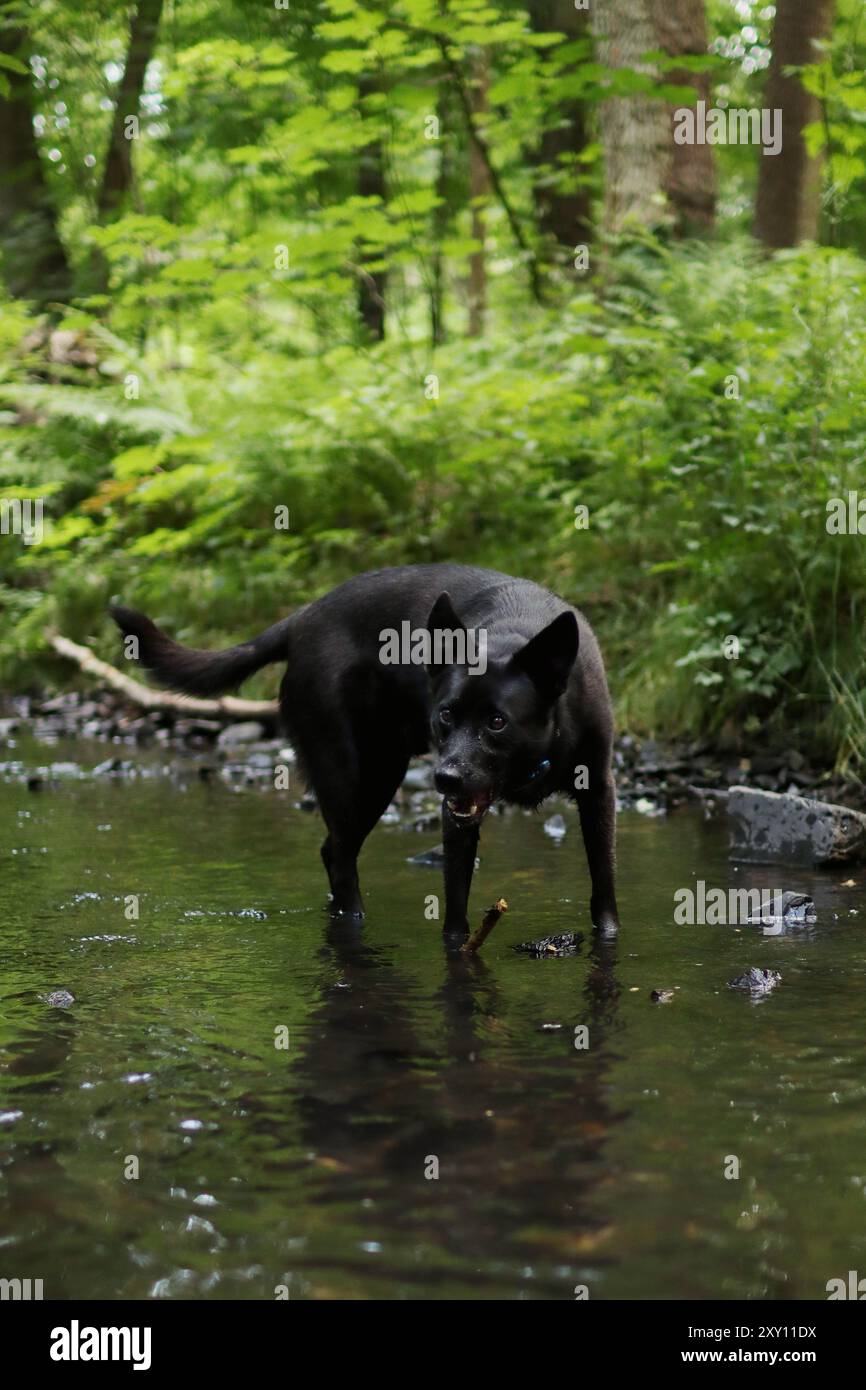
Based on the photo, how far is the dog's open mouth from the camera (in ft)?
15.0

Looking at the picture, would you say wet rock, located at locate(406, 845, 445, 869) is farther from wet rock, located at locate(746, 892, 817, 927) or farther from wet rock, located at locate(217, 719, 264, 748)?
wet rock, located at locate(217, 719, 264, 748)

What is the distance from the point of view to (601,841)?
5.16 metres

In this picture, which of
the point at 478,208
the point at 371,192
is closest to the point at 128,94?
the point at 371,192

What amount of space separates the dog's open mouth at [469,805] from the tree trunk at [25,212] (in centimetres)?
1260

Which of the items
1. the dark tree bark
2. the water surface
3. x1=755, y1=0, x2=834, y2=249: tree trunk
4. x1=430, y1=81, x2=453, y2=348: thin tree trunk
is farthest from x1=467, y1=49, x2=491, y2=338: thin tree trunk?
the water surface

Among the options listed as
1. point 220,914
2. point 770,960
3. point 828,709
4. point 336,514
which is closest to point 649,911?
point 770,960

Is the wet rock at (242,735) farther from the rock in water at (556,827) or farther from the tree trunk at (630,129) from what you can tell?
the tree trunk at (630,129)

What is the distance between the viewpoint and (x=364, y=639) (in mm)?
5574

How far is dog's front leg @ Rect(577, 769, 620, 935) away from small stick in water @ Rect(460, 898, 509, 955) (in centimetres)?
52

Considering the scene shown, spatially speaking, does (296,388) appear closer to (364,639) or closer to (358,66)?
(358,66)

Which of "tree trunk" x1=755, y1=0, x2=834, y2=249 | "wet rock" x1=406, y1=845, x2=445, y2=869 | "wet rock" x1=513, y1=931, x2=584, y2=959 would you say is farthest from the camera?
"tree trunk" x1=755, y1=0, x2=834, y2=249

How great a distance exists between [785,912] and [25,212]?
14.2 metres

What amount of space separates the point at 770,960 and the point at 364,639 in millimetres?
2030
